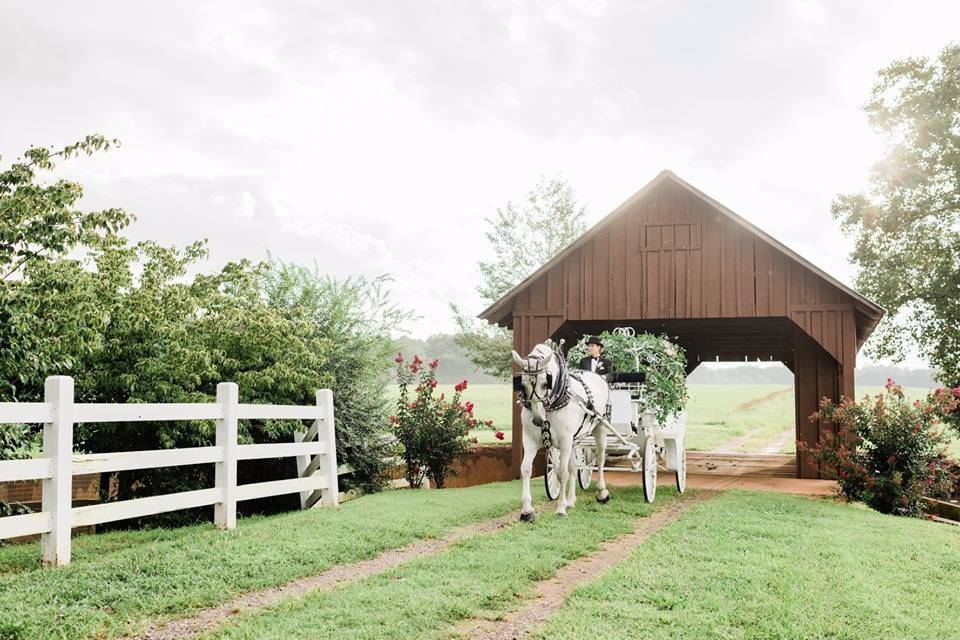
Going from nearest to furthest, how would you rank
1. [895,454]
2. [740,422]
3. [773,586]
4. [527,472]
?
1. [773,586]
2. [527,472]
3. [895,454]
4. [740,422]

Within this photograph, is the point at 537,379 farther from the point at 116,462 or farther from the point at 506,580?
the point at 116,462

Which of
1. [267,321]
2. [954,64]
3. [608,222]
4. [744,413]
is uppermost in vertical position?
[954,64]

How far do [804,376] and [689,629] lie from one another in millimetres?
12959

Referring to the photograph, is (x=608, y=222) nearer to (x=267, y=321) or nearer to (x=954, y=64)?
(x=267, y=321)

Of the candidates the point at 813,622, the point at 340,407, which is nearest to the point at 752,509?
the point at 813,622

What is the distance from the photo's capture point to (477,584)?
20.2 feet

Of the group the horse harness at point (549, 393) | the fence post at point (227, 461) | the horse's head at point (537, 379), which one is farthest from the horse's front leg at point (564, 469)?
the fence post at point (227, 461)

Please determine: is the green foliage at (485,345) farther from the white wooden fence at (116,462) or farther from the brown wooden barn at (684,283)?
the white wooden fence at (116,462)

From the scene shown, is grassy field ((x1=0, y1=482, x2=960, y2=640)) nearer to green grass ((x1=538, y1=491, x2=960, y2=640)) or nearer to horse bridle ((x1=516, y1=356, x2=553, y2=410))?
green grass ((x1=538, y1=491, x2=960, y2=640))

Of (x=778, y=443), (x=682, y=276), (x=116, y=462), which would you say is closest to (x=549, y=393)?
(x=116, y=462)

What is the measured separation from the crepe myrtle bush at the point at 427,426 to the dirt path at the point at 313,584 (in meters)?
5.36

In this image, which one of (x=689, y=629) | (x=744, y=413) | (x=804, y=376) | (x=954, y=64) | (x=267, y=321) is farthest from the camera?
(x=744, y=413)

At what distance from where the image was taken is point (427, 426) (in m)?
14.6

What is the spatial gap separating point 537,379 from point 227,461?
367cm
